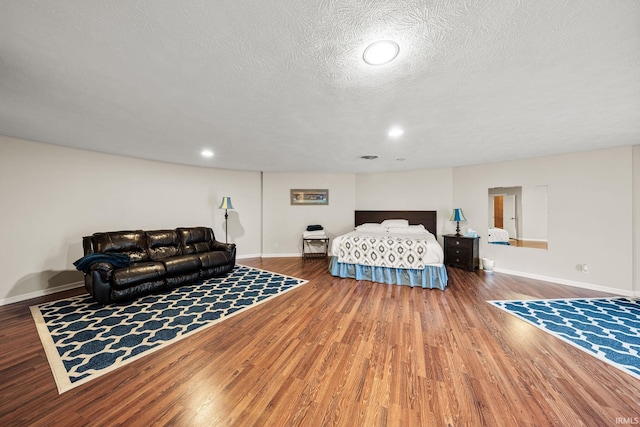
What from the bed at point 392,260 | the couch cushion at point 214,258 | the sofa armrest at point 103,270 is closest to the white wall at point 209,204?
the sofa armrest at point 103,270

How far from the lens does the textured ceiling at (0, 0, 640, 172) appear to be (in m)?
1.14

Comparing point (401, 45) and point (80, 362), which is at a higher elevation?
point (401, 45)

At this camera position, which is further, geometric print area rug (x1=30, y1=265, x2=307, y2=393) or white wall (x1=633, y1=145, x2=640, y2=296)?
white wall (x1=633, y1=145, x2=640, y2=296)

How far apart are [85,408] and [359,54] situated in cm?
297

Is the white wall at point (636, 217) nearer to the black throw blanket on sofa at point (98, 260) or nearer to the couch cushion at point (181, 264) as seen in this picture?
the couch cushion at point (181, 264)

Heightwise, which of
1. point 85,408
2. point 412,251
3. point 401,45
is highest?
point 401,45

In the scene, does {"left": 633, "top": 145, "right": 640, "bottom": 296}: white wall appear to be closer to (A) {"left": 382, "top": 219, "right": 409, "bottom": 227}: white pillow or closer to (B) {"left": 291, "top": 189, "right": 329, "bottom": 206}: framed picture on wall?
(A) {"left": 382, "top": 219, "right": 409, "bottom": 227}: white pillow

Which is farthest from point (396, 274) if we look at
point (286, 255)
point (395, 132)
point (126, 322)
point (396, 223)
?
point (126, 322)

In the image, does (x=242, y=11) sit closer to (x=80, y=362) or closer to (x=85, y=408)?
(x=85, y=408)

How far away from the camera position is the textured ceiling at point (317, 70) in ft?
3.75

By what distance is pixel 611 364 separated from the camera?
73.3 inches

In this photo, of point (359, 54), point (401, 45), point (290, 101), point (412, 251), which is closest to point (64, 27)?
point (290, 101)

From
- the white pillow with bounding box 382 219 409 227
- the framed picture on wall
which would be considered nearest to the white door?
the white pillow with bounding box 382 219 409 227

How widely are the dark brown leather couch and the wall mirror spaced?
565 cm
